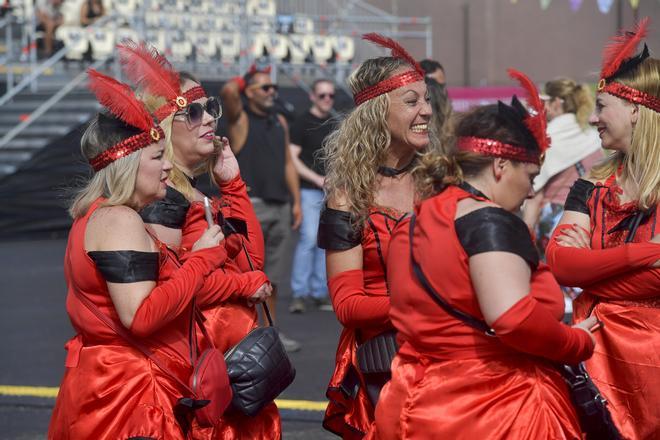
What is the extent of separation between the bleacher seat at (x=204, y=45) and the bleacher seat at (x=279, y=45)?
108 cm

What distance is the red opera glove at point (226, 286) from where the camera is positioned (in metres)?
3.99

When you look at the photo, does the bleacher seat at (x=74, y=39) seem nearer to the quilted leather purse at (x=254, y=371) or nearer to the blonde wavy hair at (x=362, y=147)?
the blonde wavy hair at (x=362, y=147)

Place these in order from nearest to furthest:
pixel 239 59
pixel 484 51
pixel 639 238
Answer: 1. pixel 639 238
2. pixel 239 59
3. pixel 484 51

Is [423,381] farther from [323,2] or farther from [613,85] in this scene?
[323,2]

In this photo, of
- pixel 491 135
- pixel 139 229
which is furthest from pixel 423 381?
pixel 139 229

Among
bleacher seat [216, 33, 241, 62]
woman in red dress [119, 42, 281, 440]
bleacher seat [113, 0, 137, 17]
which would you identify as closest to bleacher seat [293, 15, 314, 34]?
bleacher seat [216, 33, 241, 62]

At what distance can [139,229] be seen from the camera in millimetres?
3451

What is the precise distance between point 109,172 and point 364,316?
1.01 m

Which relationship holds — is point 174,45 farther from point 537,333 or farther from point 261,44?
point 537,333

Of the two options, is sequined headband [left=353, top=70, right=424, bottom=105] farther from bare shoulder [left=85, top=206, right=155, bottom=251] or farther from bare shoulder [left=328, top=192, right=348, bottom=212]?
bare shoulder [left=85, top=206, right=155, bottom=251]

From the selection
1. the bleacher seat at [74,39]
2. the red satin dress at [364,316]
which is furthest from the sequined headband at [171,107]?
the bleacher seat at [74,39]

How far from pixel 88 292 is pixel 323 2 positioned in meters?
18.8

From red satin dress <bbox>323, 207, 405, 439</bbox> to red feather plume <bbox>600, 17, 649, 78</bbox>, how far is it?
0.98 m

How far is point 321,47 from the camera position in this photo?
20656 millimetres
